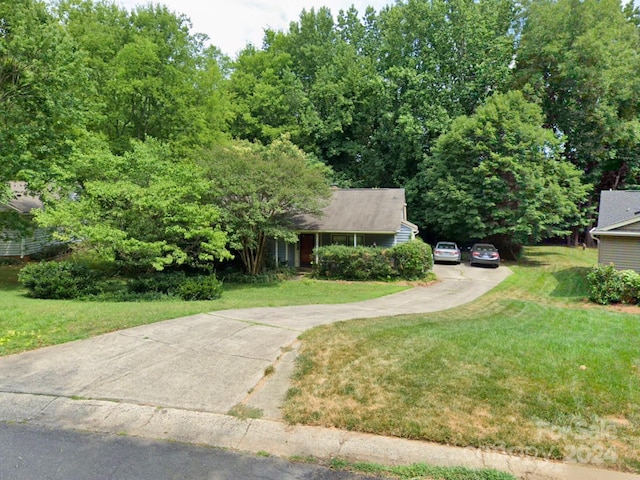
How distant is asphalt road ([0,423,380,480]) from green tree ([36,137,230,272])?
28.8 feet

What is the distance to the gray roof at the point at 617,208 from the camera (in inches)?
617

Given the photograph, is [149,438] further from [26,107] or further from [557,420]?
[26,107]

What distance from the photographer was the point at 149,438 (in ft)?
13.0

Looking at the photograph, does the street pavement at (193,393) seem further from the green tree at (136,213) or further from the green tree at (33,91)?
the green tree at (33,91)

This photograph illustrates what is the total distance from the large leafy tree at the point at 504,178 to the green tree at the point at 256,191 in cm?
1242

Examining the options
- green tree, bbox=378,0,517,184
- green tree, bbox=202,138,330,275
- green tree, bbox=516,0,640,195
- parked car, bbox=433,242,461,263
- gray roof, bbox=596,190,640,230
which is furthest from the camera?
green tree, bbox=378,0,517,184

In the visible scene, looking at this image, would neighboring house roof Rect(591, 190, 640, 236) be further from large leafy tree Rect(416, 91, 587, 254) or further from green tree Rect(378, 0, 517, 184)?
green tree Rect(378, 0, 517, 184)

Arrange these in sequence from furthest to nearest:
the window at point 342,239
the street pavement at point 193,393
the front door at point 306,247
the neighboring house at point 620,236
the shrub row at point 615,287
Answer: the front door at point 306,247, the window at point 342,239, the neighboring house at point 620,236, the shrub row at point 615,287, the street pavement at point 193,393

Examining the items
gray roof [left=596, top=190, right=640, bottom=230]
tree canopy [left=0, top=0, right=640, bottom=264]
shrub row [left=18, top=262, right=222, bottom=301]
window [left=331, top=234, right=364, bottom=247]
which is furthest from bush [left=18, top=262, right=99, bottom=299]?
gray roof [left=596, top=190, right=640, bottom=230]

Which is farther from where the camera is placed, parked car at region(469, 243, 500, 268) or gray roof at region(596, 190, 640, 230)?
parked car at region(469, 243, 500, 268)

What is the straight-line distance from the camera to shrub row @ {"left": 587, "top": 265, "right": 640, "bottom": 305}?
494 inches

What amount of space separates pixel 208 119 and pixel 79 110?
26.1 ft

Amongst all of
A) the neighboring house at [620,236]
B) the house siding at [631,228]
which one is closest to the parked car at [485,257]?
the neighboring house at [620,236]

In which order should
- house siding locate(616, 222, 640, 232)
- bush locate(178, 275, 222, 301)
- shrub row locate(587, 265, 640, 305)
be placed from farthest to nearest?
house siding locate(616, 222, 640, 232) < shrub row locate(587, 265, 640, 305) < bush locate(178, 275, 222, 301)
